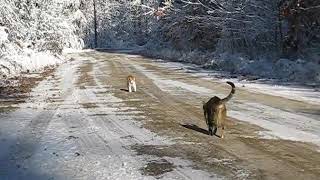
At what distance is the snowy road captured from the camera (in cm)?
670

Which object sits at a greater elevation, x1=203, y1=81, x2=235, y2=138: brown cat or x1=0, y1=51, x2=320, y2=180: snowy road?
x1=203, y1=81, x2=235, y2=138: brown cat

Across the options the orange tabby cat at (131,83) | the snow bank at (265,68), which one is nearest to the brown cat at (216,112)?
the orange tabby cat at (131,83)

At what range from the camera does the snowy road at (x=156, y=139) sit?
670 cm

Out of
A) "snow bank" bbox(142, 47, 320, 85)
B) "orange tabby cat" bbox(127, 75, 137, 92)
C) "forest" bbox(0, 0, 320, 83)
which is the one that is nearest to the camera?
"orange tabby cat" bbox(127, 75, 137, 92)

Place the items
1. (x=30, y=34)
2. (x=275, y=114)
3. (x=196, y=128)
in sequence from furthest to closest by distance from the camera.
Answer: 1. (x=30, y=34)
2. (x=275, y=114)
3. (x=196, y=128)

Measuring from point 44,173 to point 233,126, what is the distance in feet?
13.7

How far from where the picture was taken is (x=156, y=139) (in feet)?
28.3

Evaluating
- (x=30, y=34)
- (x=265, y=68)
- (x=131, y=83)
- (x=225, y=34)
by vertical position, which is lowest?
(x=265, y=68)

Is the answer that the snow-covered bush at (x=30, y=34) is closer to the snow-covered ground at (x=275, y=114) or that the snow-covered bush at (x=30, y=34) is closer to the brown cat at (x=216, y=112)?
the snow-covered ground at (x=275, y=114)

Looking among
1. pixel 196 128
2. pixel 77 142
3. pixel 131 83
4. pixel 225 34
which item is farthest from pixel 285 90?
pixel 225 34

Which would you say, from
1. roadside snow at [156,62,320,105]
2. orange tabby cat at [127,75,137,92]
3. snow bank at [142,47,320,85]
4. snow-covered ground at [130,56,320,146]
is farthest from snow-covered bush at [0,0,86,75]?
roadside snow at [156,62,320,105]

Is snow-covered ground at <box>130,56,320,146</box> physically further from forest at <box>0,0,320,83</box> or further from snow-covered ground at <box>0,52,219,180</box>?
forest at <box>0,0,320,83</box>

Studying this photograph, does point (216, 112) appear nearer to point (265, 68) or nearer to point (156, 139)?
point (156, 139)

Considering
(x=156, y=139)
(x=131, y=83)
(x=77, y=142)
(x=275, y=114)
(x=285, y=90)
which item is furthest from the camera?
(x=131, y=83)
